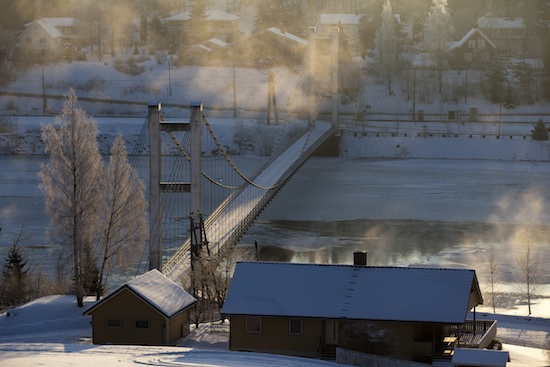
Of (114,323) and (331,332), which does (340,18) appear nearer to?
(114,323)

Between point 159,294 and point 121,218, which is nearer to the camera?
point 159,294

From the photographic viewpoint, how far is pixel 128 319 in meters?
21.7

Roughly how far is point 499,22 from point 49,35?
21361mm

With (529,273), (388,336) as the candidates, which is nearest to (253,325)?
(388,336)

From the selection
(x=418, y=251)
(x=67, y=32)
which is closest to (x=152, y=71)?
(x=67, y=32)

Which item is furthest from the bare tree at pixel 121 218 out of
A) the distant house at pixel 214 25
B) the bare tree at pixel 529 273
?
the distant house at pixel 214 25

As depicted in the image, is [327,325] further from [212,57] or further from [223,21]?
[223,21]

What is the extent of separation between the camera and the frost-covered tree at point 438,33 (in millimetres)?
62844

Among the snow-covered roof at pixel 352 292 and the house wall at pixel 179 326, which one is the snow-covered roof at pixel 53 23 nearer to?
the house wall at pixel 179 326

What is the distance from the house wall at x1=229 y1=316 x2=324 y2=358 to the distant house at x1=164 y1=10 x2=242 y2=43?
166ft

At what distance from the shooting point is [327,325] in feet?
67.0

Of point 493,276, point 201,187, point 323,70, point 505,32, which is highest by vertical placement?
point 505,32

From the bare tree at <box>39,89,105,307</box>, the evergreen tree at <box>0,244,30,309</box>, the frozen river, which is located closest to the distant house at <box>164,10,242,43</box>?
the frozen river

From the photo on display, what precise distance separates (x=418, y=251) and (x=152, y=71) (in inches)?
1383
